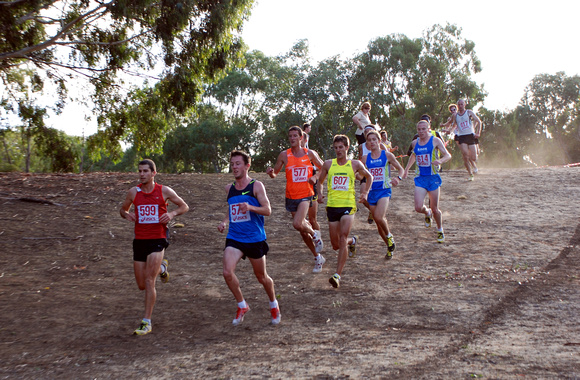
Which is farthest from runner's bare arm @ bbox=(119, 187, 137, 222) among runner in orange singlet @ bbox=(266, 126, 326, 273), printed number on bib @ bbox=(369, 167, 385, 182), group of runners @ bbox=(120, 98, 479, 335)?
printed number on bib @ bbox=(369, 167, 385, 182)

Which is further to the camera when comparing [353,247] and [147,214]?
[353,247]

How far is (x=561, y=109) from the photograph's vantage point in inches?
2285

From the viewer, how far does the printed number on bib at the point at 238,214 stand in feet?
19.6

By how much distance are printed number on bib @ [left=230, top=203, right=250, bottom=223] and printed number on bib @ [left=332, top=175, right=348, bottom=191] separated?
2.16 meters

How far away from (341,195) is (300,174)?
3.98ft

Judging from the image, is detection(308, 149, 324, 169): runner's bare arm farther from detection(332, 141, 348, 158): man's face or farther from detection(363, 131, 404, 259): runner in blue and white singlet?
detection(332, 141, 348, 158): man's face

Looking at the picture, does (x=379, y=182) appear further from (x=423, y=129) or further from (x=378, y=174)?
(x=423, y=129)

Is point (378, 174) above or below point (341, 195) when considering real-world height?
above

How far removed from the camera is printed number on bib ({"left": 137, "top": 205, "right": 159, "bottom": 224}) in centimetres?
605

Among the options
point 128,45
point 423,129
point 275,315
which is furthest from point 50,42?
point 275,315

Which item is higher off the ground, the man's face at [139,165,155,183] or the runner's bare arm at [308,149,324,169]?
the runner's bare arm at [308,149,324,169]

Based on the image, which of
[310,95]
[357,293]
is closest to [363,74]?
[310,95]

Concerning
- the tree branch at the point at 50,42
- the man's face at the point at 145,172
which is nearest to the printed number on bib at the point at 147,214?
the man's face at the point at 145,172

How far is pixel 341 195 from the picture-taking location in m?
7.70
